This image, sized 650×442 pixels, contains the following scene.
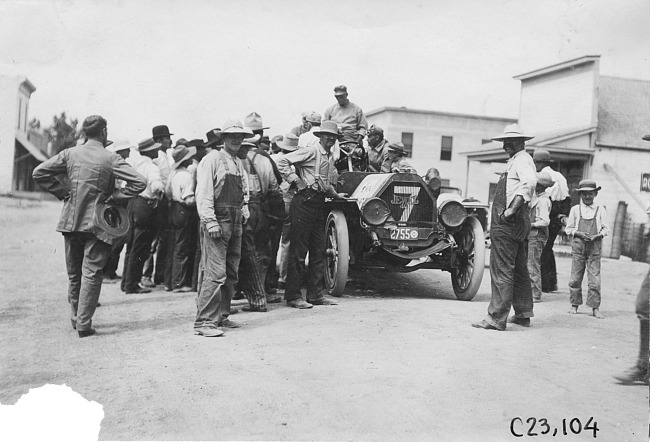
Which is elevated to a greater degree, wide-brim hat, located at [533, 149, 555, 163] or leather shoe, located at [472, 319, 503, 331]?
wide-brim hat, located at [533, 149, 555, 163]

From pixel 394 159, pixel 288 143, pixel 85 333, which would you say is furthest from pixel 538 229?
pixel 85 333

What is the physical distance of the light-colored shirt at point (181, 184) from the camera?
7777 mm

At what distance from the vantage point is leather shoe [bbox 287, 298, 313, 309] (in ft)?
22.5

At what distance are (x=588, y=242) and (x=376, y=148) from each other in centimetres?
346

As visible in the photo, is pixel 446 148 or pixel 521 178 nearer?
pixel 521 178

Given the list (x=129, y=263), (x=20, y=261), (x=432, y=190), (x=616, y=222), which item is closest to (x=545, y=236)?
(x=432, y=190)

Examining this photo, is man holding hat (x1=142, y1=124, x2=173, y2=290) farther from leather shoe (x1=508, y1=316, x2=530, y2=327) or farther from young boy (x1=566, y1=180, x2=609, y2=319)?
young boy (x1=566, y1=180, x2=609, y2=319)

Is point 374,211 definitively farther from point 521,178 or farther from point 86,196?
point 86,196

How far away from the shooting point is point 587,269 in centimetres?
701

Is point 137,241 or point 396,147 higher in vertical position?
point 396,147

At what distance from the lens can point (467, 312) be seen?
20.9ft

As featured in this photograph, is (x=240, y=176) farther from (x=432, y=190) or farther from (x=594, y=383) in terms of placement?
(x=594, y=383)

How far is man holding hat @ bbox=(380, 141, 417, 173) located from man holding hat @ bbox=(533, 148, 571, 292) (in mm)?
1778

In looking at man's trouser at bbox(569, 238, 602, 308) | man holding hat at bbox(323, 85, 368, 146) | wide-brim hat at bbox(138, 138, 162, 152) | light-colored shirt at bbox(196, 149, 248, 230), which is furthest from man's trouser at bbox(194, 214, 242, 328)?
man holding hat at bbox(323, 85, 368, 146)
